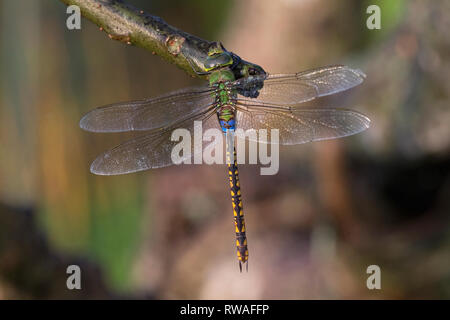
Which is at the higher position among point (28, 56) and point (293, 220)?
point (28, 56)

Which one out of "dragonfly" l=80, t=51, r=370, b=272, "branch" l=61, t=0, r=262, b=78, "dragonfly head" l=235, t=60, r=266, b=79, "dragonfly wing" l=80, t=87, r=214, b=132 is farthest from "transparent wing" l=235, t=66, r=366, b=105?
"branch" l=61, t=0, r=262, b=78

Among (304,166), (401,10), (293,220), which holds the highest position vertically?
(401,10)

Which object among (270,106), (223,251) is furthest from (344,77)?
(223,251)

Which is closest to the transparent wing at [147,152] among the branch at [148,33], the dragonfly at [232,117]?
the dragonfly at [232,117]

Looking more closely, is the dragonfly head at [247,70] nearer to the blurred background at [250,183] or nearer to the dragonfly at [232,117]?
the dragonfly at [232,117]

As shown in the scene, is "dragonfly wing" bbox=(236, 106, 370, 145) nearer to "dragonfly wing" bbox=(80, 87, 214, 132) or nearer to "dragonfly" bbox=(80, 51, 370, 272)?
"dragonfly" bbox=(80, 51, 370, 272)

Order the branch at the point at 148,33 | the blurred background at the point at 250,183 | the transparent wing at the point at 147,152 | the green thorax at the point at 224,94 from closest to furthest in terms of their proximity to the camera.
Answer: the branch at the point at 148,33 → the green thorax at the point at 224,94 → the transparent wing at the point at 147,152 → the blurred background at the point at 250,183

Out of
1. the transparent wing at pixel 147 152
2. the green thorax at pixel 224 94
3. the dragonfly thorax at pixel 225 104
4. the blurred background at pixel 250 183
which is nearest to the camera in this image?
the green thorax at pixel 224 94

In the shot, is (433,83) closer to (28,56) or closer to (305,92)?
(305,92)
